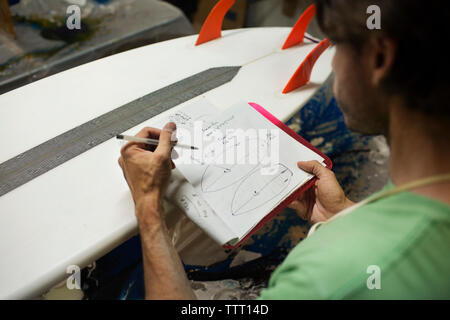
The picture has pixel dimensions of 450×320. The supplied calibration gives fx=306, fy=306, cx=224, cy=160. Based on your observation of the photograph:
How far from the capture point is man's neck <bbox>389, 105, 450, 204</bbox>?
20.0 inches

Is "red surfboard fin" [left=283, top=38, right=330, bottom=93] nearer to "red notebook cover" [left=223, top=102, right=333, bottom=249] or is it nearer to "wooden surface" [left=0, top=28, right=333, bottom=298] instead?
"wooden surface" [left=0, top=28, right=333, bottom=298]

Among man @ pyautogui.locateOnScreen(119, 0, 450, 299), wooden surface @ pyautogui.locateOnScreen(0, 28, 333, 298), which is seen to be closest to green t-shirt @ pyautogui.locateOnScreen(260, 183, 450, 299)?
man @ pyautogui.locateOnScreen(119, 0, 450, 299)

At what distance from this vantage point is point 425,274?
18.8 inches

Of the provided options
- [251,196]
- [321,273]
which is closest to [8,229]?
[251,196]

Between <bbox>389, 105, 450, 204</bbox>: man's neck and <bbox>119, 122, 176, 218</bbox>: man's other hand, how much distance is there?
0.52 metres

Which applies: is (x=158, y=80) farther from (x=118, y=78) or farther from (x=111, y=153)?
(x=111, y=153)

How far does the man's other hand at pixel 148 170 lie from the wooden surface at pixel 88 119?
0.07m

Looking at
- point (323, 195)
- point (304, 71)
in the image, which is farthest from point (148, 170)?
point (304, 71)

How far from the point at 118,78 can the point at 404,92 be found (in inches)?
39.9

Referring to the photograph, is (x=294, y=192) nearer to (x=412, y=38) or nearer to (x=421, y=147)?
(x=421, y=147)

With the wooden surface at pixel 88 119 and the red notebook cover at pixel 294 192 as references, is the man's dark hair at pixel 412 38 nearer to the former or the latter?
the red notebook cover at pixel 294 192

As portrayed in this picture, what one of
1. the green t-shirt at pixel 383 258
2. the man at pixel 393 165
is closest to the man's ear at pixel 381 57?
the man at pixel 393 165

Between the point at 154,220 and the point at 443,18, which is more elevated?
the point at 443,18

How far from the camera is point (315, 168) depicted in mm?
914
